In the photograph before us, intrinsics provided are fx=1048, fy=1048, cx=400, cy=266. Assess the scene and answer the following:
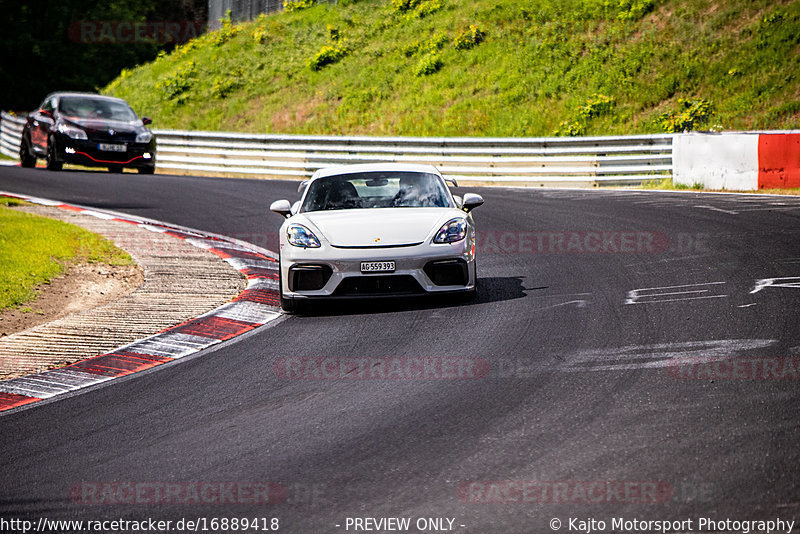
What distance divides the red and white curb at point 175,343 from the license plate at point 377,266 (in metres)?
0.97

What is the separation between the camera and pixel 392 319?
9148 mm

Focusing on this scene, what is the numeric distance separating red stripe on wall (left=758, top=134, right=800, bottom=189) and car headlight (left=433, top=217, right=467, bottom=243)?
38.1 feet

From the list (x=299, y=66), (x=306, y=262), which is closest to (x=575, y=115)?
(x=299, y=66)

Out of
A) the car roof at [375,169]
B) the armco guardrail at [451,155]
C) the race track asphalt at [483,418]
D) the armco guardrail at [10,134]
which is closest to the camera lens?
the race track asphalt at [483,418]

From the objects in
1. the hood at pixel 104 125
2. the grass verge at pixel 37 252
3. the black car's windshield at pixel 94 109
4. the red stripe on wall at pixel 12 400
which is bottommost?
the red stripe on wall at pixel 12 400

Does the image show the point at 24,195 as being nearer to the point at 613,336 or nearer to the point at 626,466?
the point at 613,336

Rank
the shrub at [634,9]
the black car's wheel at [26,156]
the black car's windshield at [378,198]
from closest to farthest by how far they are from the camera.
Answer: the black car's windshield at [378,198]
the black car's wheel at [26,156]
the shrub at [634,9]

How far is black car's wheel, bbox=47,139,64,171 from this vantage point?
80.4 ft

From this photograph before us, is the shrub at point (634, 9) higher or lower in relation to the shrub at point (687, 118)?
higher

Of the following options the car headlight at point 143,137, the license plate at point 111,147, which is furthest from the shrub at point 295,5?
the license plate at point 111,147

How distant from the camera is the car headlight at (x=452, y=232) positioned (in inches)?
379

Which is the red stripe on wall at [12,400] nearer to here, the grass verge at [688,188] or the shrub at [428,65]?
the grass verge at [688,188]

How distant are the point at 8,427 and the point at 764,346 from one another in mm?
4959

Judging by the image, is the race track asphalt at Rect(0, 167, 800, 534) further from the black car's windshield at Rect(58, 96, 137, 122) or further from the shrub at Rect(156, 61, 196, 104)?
the shrub at Rect(156, 61, 196, 104)
